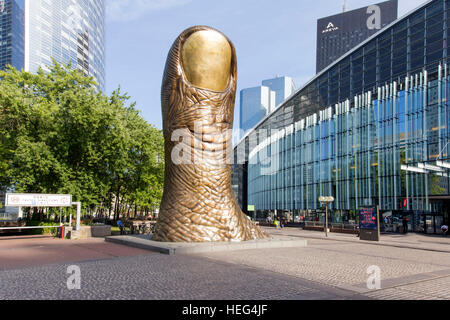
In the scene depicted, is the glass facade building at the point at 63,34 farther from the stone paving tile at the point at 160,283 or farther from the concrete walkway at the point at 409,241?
the stone paving tile at the point at 160,283

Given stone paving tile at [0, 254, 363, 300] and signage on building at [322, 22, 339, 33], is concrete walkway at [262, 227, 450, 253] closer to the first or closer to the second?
stone paving tile at [0, 254, 363, 300]

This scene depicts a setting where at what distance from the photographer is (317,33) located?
15700 centimetres

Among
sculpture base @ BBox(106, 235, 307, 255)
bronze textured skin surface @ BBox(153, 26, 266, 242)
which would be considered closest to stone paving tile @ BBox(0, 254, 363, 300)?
sculpture base @ BBox(106, 235, 307, 255)

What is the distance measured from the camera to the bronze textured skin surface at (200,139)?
14445 millimetres

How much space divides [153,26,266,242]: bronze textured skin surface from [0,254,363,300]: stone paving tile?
4476 millimetres

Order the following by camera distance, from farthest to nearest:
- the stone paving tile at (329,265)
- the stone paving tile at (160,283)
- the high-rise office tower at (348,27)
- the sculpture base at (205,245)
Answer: the high-rise office tower at (348,27) < the sculpture base at (205,245) < the stone paving tile at (329,265) < the stone paving tile at (160,283)

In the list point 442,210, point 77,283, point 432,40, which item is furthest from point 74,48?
point 77,283

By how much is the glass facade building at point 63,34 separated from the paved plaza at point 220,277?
7165cm

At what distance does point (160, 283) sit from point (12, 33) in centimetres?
12064

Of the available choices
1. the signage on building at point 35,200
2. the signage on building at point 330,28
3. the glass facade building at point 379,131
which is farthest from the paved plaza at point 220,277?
the signage on building at point 330,28

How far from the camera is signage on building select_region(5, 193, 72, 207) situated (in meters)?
17.6

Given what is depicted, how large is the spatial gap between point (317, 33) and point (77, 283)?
6518 inches
